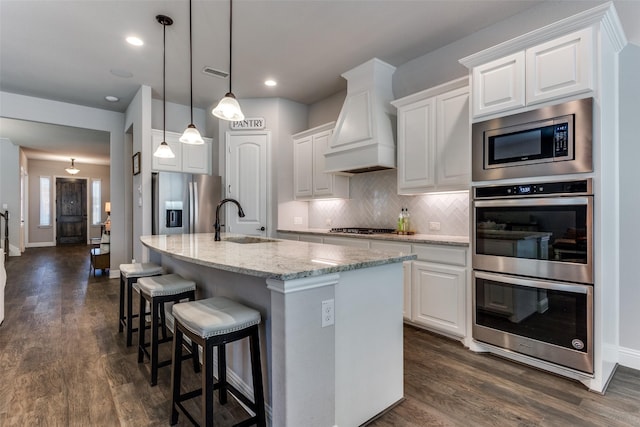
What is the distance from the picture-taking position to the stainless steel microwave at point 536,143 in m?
2.09

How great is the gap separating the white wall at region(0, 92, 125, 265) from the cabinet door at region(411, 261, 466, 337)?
5.20m

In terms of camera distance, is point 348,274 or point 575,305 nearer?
point 348,274

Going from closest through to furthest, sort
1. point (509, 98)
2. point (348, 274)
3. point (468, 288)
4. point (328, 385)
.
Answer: point (328, 385) < point (348, 274) < point (509, 98) < point (468, 288)

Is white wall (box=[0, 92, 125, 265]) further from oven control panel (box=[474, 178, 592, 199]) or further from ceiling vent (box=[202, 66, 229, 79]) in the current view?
oven control panel (box=[474, 178, 592, 199])

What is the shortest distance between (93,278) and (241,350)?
4.90m

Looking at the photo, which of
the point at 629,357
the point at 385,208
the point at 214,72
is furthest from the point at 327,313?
the point at 214,72

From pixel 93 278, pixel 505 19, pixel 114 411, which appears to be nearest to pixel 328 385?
pixel 114 411

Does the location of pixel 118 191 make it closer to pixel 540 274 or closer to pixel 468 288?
pixel 468 288

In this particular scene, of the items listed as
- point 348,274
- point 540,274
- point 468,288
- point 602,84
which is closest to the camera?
point 348,274

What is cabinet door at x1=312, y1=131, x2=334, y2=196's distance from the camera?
4.38 m

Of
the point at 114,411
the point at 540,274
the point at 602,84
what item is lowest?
the point at 114,411

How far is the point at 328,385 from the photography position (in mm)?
Result: 1536

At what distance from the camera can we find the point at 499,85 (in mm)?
2467

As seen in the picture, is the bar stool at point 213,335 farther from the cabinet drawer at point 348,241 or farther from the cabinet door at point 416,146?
the cabinet door at point 416,146
